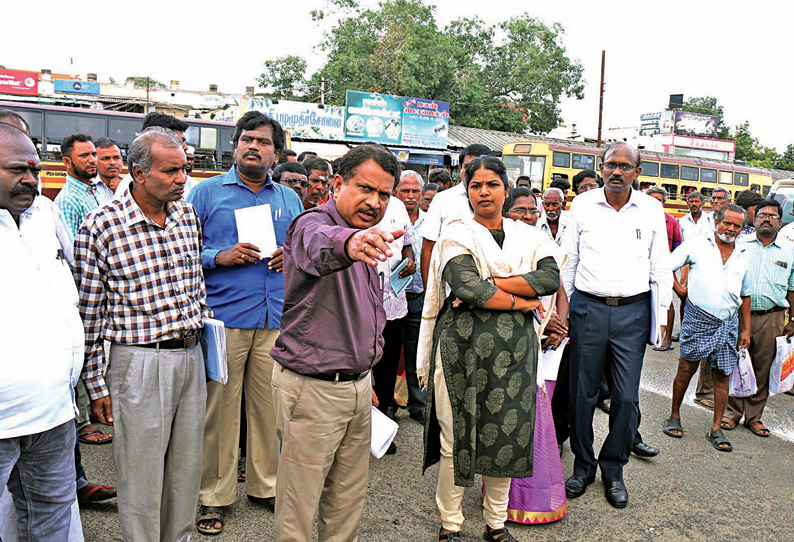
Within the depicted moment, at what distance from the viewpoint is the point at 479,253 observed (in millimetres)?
3004

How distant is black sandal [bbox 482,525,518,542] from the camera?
313 centimetres

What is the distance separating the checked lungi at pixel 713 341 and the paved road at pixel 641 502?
63 cm

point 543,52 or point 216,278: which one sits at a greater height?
point 543,52

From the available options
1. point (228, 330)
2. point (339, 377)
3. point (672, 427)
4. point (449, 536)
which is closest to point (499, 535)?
point (449, 536)

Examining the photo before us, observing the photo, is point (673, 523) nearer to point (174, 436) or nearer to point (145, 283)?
point (174, 436)

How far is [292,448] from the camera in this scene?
7.82ft

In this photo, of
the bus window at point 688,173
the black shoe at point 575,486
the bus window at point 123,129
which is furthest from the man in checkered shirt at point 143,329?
the bus window at point 688,173

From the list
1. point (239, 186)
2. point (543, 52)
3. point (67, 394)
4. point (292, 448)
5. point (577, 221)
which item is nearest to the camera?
point (67, 394)

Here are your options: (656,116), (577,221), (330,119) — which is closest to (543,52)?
(330,119)

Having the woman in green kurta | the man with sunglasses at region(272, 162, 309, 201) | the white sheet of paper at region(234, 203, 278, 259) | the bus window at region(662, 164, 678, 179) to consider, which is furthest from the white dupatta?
the bus window at region(662, 164, 678, 179)

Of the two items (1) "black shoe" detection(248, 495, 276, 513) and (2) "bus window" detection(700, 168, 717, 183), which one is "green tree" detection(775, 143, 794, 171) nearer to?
(2) "bus window" detection(700, 168, 717, 183)

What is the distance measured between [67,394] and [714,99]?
2712 inches

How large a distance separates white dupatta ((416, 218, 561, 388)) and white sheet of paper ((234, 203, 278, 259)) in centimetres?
88

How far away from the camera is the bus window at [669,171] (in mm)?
25797
